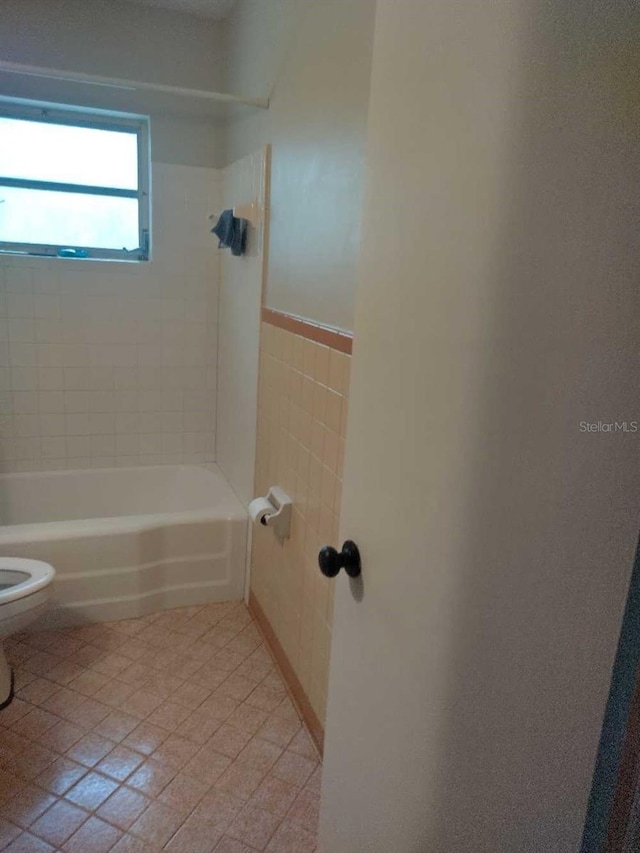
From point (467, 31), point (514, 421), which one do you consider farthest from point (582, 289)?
point (467, 31)

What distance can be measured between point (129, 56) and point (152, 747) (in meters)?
2.80

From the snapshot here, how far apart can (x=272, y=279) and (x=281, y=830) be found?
1.75m

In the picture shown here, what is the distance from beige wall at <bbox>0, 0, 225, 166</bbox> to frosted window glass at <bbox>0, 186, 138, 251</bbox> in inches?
13.7

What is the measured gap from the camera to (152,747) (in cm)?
178

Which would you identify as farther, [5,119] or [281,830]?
[5,119]

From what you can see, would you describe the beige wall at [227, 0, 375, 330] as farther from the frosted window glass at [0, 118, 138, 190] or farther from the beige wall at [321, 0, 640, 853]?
the frosted window glass at [0, 118, 138, 190]

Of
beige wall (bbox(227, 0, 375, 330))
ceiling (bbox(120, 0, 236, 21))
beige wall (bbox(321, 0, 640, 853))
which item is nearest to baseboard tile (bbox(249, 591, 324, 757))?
beige wall (bbox(321, 0, 640, 853))

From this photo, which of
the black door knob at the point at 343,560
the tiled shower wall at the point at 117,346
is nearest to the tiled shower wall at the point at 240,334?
the tiled shower wall at the point at 117,346

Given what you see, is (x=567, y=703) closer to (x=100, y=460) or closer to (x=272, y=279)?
(x=272, y=279)

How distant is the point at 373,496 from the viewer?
35.2 inches

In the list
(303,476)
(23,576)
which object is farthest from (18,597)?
(303,476)

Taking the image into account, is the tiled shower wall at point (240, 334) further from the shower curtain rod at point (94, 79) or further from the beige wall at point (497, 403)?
the beige wall at point (497, 403)

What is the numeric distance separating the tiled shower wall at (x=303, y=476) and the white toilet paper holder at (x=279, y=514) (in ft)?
0.10

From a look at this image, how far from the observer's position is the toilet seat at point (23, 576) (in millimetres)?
1884
